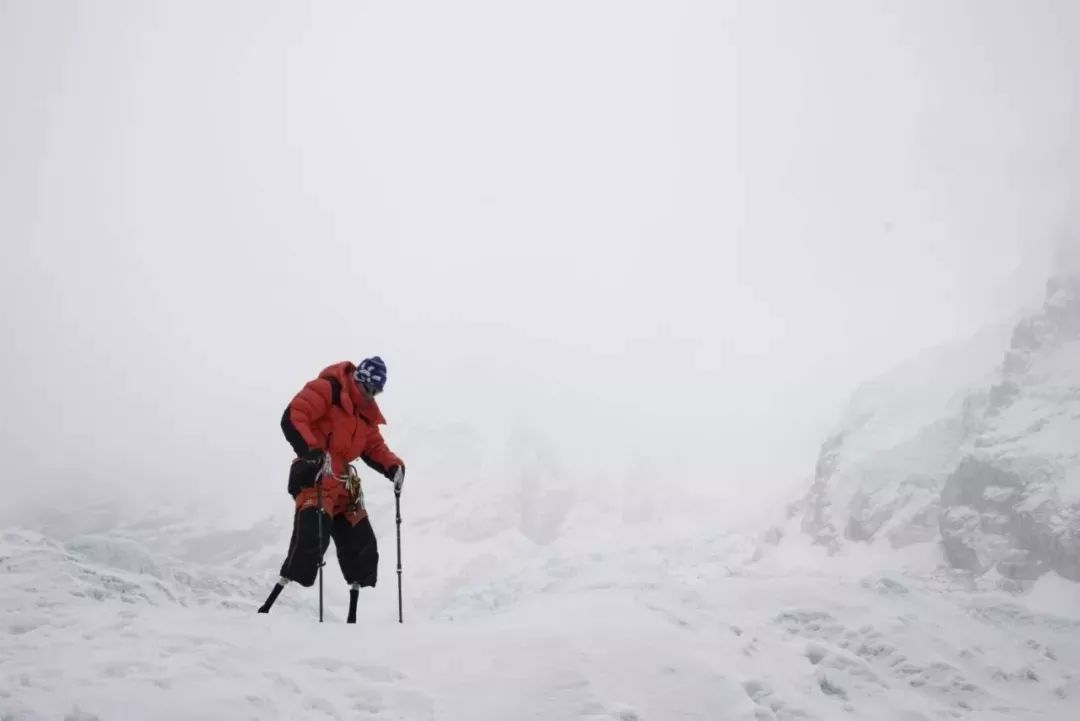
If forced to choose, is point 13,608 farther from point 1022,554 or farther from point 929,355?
point 929,355

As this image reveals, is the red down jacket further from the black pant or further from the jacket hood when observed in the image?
the black pant

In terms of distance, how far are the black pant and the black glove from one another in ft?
1.06

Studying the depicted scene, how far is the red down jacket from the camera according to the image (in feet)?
25.4

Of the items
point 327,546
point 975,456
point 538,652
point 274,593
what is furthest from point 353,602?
point 975,456

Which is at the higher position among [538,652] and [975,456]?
[538,652]

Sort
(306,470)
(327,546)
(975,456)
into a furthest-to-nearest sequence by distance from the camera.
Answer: (975,456) < (327,546) < (306,470)

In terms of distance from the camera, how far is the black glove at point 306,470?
760 cm

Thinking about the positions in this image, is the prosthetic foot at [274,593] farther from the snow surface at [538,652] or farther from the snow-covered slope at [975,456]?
the snow-covered slope at [975,456]

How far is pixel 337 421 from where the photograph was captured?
→ 27.5 feet

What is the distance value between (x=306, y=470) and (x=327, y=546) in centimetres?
104

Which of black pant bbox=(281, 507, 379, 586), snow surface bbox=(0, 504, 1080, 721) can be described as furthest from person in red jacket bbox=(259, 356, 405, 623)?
snow surface bbox=(0, 504, 1080, 721)

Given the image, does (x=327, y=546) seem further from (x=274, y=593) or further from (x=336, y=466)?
(x=336, y=466)

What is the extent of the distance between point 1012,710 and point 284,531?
18876 centimetres

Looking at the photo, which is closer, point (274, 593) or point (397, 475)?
point (274, 593)
